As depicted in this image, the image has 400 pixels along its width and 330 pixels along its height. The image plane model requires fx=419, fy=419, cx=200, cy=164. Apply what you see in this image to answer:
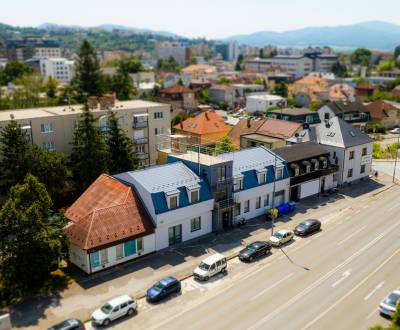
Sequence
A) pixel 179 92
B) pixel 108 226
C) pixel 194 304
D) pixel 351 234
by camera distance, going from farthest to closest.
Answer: pixel 179 92, pixel 351 234, pixel 108 226, pixel 194 304

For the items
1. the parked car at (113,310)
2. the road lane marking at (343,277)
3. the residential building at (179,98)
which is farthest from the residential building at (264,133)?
the residential building at (179,98)

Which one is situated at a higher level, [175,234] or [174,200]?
[174,200]

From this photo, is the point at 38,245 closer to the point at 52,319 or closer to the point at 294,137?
the point at 52,319

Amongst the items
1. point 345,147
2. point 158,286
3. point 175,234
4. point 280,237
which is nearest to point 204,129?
point 345,147

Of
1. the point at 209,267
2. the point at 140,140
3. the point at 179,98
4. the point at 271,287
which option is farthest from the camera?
the point at 179,98

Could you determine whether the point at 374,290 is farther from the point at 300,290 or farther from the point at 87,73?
the point at 87,73

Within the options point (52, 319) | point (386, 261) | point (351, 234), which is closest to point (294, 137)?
point (351, 234)

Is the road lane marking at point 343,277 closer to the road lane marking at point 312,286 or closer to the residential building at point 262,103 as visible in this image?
the road lane marking at point 312,286
